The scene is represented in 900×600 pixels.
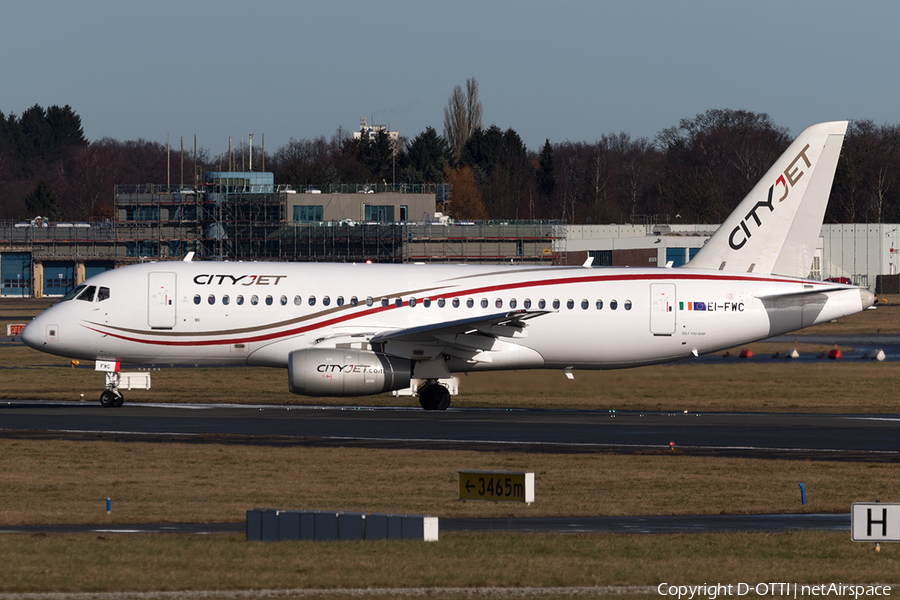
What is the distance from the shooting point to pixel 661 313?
1428 inches

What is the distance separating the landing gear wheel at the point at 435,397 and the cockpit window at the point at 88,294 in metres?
10.3

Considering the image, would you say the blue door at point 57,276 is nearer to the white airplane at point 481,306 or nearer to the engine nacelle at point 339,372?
the white airplane at point 481,306

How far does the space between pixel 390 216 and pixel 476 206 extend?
36.2m

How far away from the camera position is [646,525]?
1762 cm

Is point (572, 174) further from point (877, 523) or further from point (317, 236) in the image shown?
point (877, 523)

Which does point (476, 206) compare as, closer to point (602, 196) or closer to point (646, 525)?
point (602, 196)

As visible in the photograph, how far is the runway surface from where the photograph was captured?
2719 cm

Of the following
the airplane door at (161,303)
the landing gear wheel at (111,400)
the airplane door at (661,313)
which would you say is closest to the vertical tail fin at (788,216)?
the airplane door at (661,313)

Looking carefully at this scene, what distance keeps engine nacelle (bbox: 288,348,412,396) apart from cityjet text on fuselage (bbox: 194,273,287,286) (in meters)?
3.05

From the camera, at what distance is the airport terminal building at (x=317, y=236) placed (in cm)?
11631

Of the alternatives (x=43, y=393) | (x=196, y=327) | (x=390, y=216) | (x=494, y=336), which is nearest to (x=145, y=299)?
(x=196, y=327)

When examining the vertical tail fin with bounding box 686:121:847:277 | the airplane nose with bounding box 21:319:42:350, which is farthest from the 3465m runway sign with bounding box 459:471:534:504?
the airplane nose with bounding box 21:319:42:350

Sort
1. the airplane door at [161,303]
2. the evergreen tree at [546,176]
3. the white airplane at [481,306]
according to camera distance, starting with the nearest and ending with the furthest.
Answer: the white airplane at [481,306]
the airplane door at [161,303]
the evergreen tree at [546,176]

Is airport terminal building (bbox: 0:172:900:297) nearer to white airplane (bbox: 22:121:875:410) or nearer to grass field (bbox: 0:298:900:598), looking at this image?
white airplane (bbox: 22:121:875:410)
